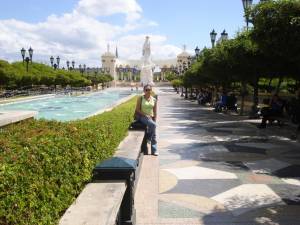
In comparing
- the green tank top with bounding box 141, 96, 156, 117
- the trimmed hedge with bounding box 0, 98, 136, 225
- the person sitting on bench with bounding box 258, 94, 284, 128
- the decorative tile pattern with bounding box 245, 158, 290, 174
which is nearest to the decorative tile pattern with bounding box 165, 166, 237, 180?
the decorative tile pattern with bounding box 245, 158, 290, 174

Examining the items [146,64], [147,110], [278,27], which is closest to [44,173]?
[147,110]

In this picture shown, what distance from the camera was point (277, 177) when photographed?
8.84 m

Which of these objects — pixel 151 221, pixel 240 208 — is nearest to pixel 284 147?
pixel 240 208

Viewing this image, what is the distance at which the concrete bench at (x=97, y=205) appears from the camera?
4.05 m

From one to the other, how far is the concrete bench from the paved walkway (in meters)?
1.14

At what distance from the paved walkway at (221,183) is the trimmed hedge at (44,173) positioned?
1229 mm

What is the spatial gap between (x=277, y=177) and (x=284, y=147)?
394cm

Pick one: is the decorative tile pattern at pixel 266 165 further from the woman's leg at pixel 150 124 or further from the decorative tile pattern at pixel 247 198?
the woman's leg at pixel 150 124

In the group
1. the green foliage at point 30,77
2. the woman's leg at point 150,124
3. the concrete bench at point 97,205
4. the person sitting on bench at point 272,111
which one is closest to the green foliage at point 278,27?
the person sitting on bench at point 272,111

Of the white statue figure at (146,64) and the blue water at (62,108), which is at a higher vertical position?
the white statue figure at (146,64)

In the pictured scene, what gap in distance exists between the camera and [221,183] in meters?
8.37

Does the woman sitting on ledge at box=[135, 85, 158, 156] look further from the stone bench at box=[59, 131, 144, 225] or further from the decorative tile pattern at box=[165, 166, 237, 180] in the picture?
the stone bench at box=[59, 131, 144, 225]

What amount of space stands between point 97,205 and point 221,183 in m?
4.24

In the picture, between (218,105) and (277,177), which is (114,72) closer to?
(218,105)
